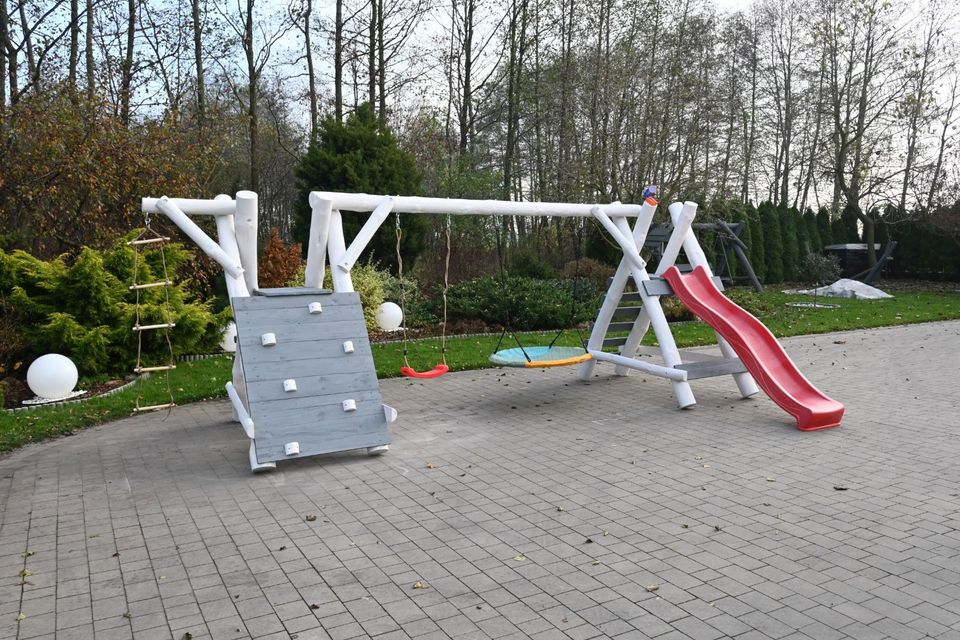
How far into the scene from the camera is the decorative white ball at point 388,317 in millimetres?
13016

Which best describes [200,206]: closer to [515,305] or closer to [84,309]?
[84,309]

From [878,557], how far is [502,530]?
2030 millimetres

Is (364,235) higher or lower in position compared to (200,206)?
lower

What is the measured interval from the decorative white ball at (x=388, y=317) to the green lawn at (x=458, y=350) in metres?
1.09

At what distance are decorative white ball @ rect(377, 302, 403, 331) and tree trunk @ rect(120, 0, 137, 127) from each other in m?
5.07

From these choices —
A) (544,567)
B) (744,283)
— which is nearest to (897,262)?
(744,283)

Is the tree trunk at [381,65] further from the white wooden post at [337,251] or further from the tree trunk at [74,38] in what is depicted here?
the white wooden post at [337,251]

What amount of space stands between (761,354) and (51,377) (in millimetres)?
7414

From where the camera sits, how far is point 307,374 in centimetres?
608

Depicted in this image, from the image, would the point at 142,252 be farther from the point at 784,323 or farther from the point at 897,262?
the point at 897,262

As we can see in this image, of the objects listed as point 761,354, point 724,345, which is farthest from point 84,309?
point 761,354

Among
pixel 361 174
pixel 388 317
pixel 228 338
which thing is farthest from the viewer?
pixel 361 174

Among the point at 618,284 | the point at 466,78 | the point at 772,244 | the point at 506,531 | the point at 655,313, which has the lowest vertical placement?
the point at 506,531

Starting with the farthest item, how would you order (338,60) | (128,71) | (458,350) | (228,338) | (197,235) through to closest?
(338,60)
(128,71)
(458,350)
(228,338)
(197,235)
